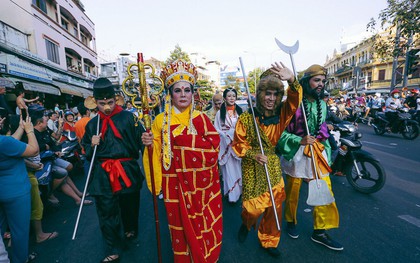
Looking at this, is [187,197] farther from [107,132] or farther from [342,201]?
[342,201]

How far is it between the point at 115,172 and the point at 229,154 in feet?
6.56

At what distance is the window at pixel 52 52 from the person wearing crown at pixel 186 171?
17.2 meters

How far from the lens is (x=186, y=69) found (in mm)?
2225

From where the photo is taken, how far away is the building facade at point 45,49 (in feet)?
34.5

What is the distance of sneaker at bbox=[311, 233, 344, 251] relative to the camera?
248 cm

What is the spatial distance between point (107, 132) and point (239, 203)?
2.44 m

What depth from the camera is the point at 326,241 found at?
2.53 meters

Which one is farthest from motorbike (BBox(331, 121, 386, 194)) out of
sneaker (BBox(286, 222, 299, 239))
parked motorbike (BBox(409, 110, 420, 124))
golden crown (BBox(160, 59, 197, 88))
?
parked motorbike (BBox(409, 110, 420, 124))

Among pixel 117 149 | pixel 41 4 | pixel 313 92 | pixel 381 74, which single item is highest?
pixel 41 4

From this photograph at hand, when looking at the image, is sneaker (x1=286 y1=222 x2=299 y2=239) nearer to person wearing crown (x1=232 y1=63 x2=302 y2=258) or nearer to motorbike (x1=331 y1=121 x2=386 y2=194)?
person wearing crown (x1=232 y1=63 x2=302 y2=258)

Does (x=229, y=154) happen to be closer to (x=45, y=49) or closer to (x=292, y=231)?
(x=292, y=231)

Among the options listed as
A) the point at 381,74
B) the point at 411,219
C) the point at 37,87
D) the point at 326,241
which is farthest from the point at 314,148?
the point at 381,74

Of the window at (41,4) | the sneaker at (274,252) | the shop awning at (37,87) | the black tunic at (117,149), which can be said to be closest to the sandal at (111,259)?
the black tunic at (117,149)

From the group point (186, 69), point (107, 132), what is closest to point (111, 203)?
point (107, 132)
